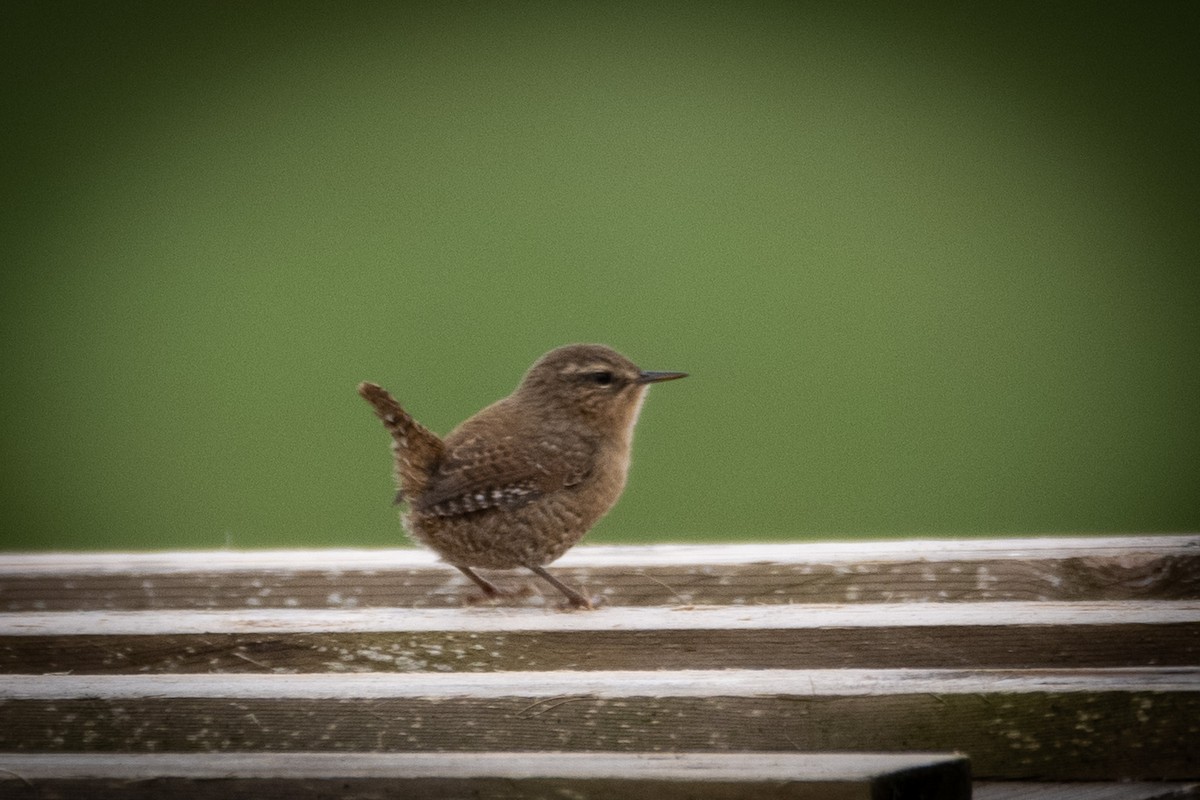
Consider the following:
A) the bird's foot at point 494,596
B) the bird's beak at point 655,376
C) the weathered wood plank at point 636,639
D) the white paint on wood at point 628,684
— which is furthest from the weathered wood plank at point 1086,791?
the bird's beak at point 655,376

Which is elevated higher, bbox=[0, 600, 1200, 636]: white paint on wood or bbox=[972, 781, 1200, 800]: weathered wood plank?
bbox=[0, 600, 1200, 636]: white paint on wood

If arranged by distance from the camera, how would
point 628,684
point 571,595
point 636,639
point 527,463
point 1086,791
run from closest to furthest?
point 1086,791, point 628,684, point 636,639, point 571,595, point 527,463

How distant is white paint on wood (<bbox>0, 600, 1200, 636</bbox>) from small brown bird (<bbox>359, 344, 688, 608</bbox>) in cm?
52

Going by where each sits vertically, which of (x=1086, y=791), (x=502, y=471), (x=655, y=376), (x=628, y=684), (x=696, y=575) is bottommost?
(x=1086, y=791)

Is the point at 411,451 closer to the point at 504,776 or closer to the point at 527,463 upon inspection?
the point at 527,463

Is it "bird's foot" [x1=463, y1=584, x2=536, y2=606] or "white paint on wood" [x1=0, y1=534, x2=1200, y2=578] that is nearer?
"white paint on wood" [x1=0, y1=534, x2=1200, y2=578]

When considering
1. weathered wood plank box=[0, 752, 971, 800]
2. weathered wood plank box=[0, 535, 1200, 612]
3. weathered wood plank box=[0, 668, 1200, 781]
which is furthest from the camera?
weathered wood plank box=[0, 535, 1200, 612]

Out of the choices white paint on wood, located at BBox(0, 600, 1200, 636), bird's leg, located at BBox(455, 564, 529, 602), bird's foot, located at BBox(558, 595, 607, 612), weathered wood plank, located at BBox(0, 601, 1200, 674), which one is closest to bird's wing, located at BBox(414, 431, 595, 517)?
bird's leg, located at BBox(455, 564, 529, 602)

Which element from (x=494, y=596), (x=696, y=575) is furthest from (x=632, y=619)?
(x=494, y=596)

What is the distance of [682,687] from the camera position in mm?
2041

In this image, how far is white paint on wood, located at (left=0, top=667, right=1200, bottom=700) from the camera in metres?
1.97

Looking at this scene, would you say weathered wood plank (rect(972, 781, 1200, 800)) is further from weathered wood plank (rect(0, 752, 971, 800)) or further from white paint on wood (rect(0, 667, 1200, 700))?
weathered wood plank (rect(0, 752, 971, 800))

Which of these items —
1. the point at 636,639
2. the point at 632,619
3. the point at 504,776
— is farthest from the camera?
the point at 632,619

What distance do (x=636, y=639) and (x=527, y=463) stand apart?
3.32 feet
